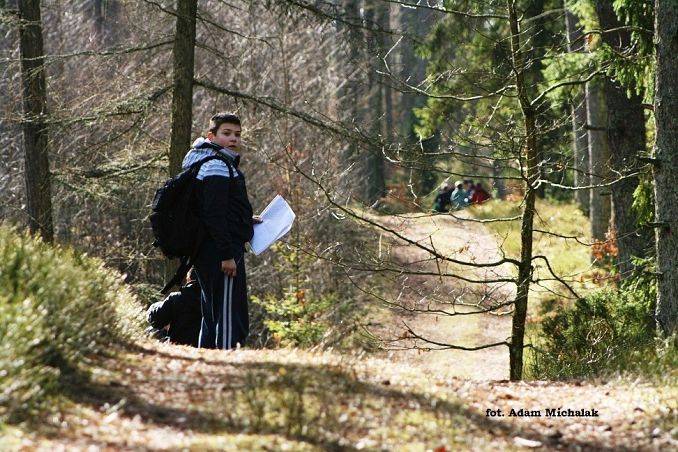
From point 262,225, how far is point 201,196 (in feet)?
2.14

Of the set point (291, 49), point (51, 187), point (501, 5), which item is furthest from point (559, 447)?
point (291, 49)

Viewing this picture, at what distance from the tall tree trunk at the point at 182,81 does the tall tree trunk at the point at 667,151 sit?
5.15m

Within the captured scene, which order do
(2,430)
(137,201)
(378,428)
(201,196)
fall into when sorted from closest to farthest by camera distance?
1. (2,430)
2. (378,428)
3. (201,196)
4. (137,201)

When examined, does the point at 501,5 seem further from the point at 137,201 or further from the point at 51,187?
the point at 137,201

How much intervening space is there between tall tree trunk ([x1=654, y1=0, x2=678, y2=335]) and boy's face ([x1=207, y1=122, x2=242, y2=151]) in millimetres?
3944

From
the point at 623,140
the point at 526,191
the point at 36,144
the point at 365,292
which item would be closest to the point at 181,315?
the point at 365,292

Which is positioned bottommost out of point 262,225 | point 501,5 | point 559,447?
point 559,447

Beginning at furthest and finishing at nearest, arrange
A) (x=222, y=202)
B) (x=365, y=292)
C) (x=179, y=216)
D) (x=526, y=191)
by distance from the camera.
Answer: (x=365, y=292)
(x=526, y=191)
(x=179, y=216)
(x=222, y=202)

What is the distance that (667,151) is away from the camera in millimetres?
8023

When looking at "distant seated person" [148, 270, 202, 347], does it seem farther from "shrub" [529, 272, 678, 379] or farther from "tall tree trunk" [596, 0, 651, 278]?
"tall tree trunk" [596, 0, 651, 278]

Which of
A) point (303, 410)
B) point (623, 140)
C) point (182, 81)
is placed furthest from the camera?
point (623, 140)

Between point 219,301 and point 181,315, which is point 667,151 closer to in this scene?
point 219,301

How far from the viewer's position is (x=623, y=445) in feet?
16.4

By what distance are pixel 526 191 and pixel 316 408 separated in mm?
4149
